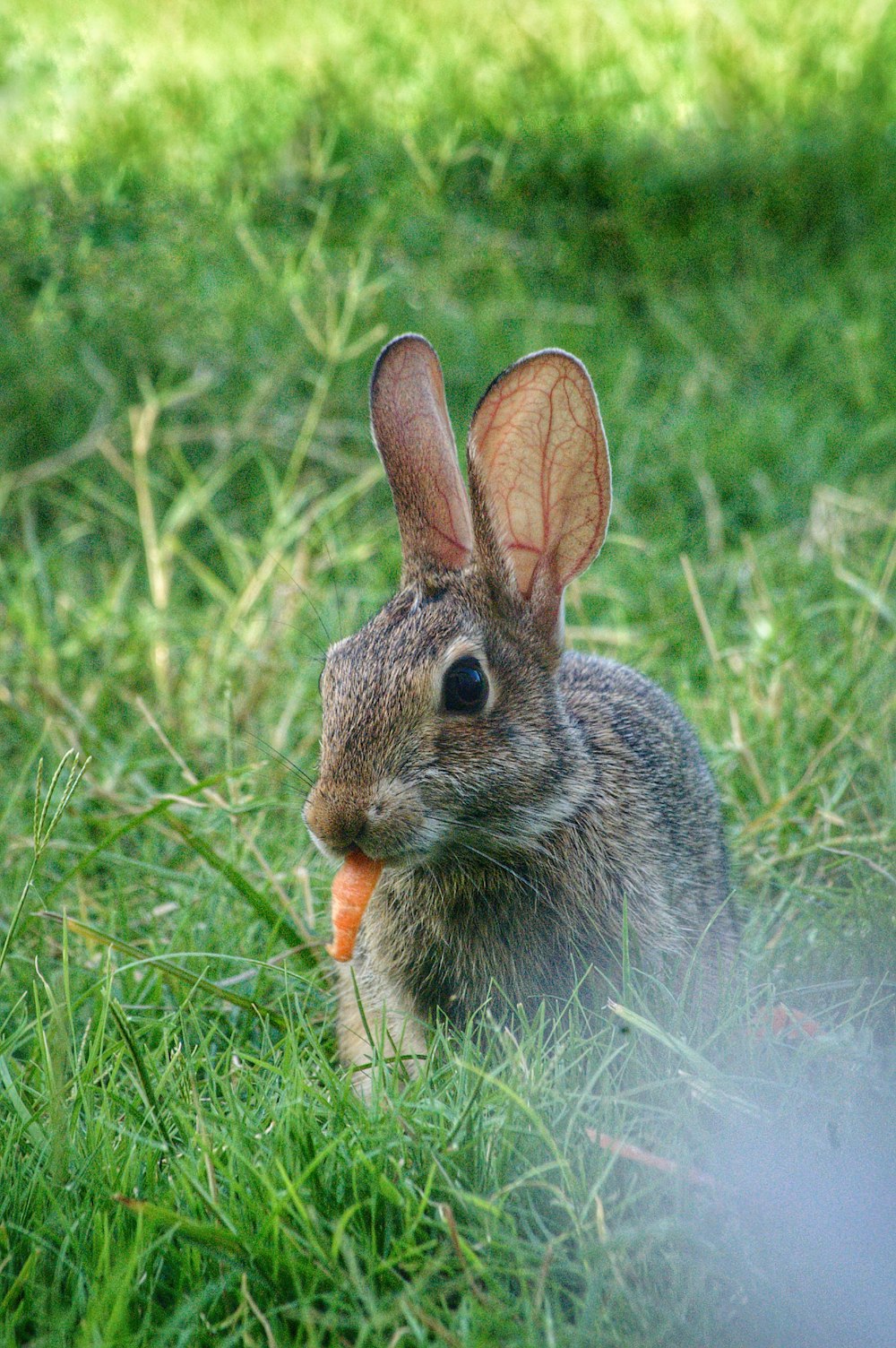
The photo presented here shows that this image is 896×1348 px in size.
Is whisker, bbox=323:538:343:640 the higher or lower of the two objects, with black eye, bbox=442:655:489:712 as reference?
higher

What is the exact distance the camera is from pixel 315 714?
4172 millimetres

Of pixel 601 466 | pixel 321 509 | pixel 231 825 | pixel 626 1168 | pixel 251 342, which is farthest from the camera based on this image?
pixel 251 342

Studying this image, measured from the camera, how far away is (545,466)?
3.00 meters

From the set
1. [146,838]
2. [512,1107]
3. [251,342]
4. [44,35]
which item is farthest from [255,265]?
[512,1107]

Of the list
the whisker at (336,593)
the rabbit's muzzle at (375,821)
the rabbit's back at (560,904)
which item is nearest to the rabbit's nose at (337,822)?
the rabbit's muzzle at (375,821)

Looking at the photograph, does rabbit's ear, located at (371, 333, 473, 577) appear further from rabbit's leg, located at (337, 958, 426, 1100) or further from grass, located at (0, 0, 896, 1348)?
rabbit's leg, located at (337, 958, 426, 1100)

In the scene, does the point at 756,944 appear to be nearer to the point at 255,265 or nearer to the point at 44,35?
the point at 255,265

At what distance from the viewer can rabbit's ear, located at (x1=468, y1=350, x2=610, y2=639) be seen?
9.53ft

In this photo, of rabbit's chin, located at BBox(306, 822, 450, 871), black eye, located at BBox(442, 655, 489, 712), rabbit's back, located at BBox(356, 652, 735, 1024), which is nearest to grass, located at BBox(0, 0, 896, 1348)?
rabbit's back, located at BBox(356, 652, 735, 1024)

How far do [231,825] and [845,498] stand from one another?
2.45 meters

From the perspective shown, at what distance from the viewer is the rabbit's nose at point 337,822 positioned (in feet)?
8.52

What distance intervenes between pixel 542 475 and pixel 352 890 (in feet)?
3.06

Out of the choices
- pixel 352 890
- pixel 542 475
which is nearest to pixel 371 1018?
pixel 352 890

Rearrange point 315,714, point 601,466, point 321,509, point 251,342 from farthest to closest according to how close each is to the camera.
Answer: point 251,342
point 321,509
point 315,714
point 601,466
